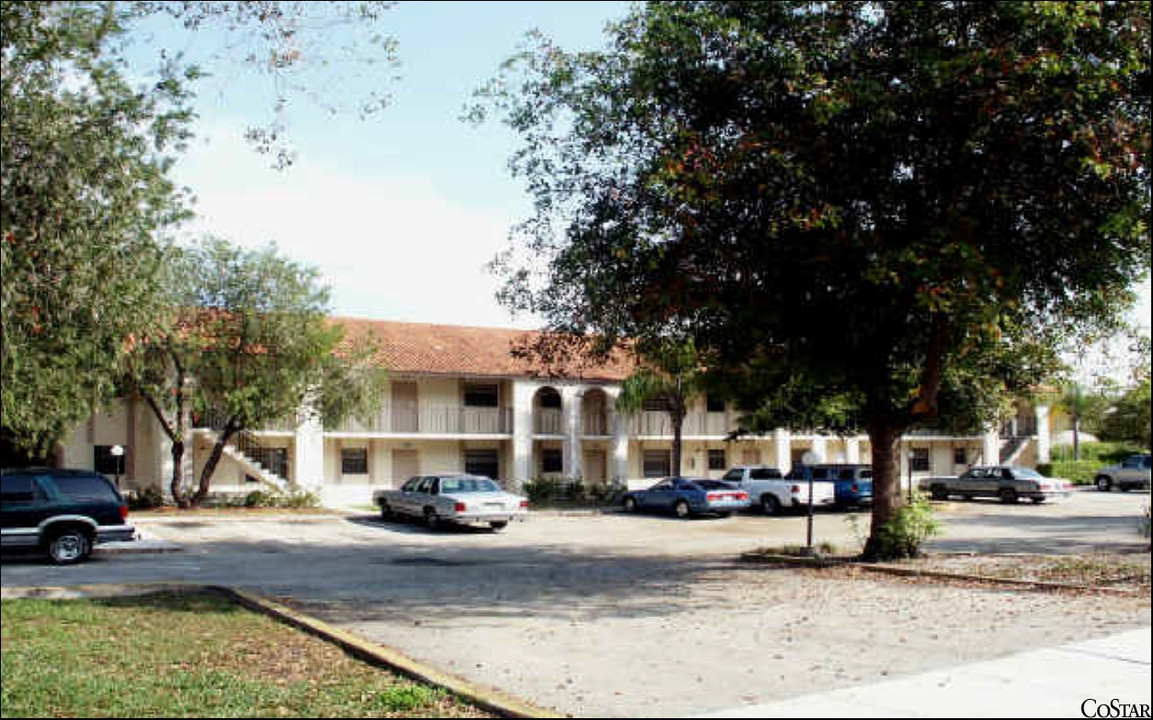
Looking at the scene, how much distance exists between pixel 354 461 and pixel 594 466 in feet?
34.3

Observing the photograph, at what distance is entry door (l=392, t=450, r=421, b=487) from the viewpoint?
39625 millimetres

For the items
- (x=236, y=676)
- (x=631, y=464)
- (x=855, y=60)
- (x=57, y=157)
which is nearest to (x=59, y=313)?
(x=57, y=157)

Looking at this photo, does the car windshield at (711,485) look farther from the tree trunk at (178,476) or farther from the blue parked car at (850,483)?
the tree trunk at (178,476)

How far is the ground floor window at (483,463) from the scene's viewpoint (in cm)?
4125

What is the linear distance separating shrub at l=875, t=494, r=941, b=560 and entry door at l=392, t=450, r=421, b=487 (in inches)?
966

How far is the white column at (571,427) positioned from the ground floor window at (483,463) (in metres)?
2.75

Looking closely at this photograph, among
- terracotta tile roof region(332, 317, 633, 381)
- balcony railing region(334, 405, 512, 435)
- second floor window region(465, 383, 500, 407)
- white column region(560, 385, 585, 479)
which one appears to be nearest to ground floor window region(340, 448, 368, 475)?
balcony railing region(334, 405, 512, 435)

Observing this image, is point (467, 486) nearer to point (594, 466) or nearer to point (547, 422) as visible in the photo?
point (547, 422)

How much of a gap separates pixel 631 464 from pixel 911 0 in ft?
106

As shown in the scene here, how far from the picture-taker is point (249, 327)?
31.5 meters

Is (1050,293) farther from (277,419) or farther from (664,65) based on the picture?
(277,419)

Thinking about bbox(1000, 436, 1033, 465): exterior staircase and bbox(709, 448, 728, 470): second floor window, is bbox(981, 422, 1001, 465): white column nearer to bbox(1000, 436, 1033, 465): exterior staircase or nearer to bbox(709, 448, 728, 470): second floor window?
bbox(1000, 436, 1033, 465): exterior staircase

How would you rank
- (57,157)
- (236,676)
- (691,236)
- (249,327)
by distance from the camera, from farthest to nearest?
(249,327) < (691,236) < (57,157) < (236,676)

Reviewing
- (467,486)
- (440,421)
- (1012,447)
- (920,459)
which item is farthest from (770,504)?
(1012,447)
